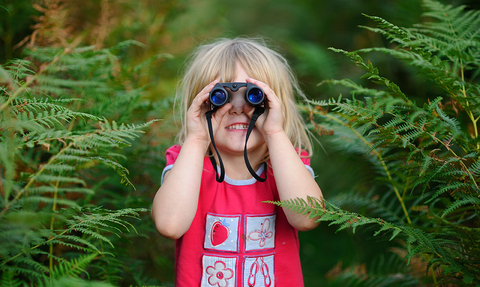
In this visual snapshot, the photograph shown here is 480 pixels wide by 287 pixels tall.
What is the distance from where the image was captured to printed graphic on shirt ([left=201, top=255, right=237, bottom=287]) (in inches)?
53.8

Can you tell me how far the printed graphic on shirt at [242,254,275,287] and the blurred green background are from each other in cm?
65

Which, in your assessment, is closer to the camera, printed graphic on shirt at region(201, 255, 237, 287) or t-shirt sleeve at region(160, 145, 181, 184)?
printed graphic on shirt at region(201, 255, 237, 287)

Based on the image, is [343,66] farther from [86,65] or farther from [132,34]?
[86,65]

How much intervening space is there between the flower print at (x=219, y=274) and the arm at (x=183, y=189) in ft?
0.69

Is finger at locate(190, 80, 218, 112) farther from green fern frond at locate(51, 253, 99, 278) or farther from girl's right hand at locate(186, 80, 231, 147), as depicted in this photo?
green fern frond at locate(51, 253, 99, 278)

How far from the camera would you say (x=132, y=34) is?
281 cm

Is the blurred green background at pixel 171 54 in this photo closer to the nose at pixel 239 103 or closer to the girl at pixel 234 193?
the girl at pixel 234 193

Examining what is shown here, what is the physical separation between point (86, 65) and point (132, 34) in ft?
3.30

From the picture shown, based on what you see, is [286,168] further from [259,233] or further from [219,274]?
[219,274]

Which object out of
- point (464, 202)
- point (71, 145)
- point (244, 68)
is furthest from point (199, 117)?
point (464, 202)

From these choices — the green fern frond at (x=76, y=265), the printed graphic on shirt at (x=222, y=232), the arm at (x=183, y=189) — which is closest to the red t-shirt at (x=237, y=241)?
the printed graphic on shirt at (x=222, y=232)

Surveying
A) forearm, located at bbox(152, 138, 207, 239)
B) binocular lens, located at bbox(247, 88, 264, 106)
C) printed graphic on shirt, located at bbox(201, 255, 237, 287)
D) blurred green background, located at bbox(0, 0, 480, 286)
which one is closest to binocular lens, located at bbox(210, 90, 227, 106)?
binocular lens, located at bbox(247, 88, 264, 106)

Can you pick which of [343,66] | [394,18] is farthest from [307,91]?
[394,18]

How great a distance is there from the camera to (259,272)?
1.40m
